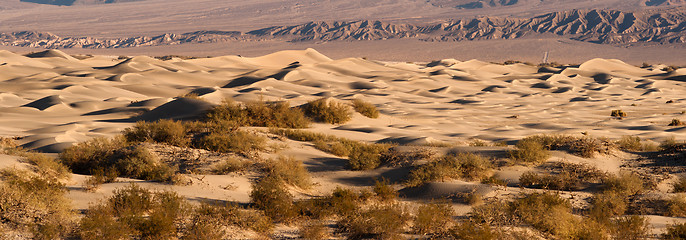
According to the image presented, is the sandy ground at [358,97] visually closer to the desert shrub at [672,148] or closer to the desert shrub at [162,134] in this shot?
the desert shrub at [672,148]

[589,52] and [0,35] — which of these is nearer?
[589,52]

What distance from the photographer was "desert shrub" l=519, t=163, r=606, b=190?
908 centimetres

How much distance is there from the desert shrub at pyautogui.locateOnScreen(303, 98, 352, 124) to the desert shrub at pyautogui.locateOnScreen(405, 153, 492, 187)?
7758mm

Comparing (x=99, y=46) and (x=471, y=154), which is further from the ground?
(x=471, y=154)

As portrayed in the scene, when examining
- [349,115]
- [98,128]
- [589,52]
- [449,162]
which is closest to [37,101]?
[98,128]

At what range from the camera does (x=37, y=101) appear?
941 inches

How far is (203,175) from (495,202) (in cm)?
490

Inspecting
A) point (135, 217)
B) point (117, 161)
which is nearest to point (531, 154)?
point (135, 217)

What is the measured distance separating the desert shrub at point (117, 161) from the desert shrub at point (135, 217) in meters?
1.69

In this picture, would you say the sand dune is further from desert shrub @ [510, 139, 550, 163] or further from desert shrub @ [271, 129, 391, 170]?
desert shrub @ [510, 139, 550, 163]

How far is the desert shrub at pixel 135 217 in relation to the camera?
19.3 feet

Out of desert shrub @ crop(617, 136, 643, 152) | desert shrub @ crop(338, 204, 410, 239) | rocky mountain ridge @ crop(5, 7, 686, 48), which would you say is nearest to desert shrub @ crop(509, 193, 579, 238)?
desert shrub @ crop(338, 204, 410, 239)

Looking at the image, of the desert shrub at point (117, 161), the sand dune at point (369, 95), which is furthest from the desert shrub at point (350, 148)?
the desert shrub at point (117, 161)

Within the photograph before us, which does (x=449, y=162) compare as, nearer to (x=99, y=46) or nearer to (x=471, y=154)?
(x=471, y=154)
